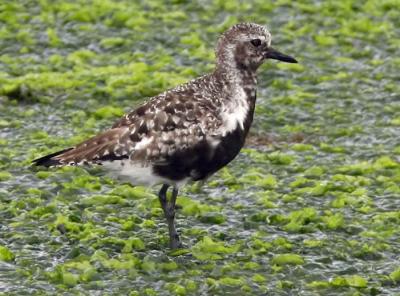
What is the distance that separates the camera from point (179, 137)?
11.3 m

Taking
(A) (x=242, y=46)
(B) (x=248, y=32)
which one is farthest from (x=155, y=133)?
(B) (x=248, y=32)

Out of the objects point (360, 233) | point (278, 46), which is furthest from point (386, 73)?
point (360, 233)

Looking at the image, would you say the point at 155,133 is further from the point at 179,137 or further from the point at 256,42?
the point at 256,42

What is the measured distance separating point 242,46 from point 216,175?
9.02 ft

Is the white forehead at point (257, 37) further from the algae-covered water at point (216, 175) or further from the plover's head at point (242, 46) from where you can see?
the algae-covered water at point (216, 175)

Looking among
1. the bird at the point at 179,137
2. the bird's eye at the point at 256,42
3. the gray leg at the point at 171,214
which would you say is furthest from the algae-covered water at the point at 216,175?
the bird's eye at the point at 256,42

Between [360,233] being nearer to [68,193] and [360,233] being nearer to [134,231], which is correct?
[134,231]

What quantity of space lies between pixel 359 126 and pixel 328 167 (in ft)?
5.45

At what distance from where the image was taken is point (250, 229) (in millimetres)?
12625

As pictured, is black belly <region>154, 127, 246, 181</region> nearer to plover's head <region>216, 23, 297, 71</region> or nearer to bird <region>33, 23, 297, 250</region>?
bird <region>33, 23, 297, 250</region>

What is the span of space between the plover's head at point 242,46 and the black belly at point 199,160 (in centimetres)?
94

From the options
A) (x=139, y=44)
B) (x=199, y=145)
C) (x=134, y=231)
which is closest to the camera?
(x=199, y=145)

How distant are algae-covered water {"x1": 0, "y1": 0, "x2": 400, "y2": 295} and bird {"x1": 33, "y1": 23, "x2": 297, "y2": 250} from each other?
3.31 feet

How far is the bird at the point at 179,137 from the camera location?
1127cm
